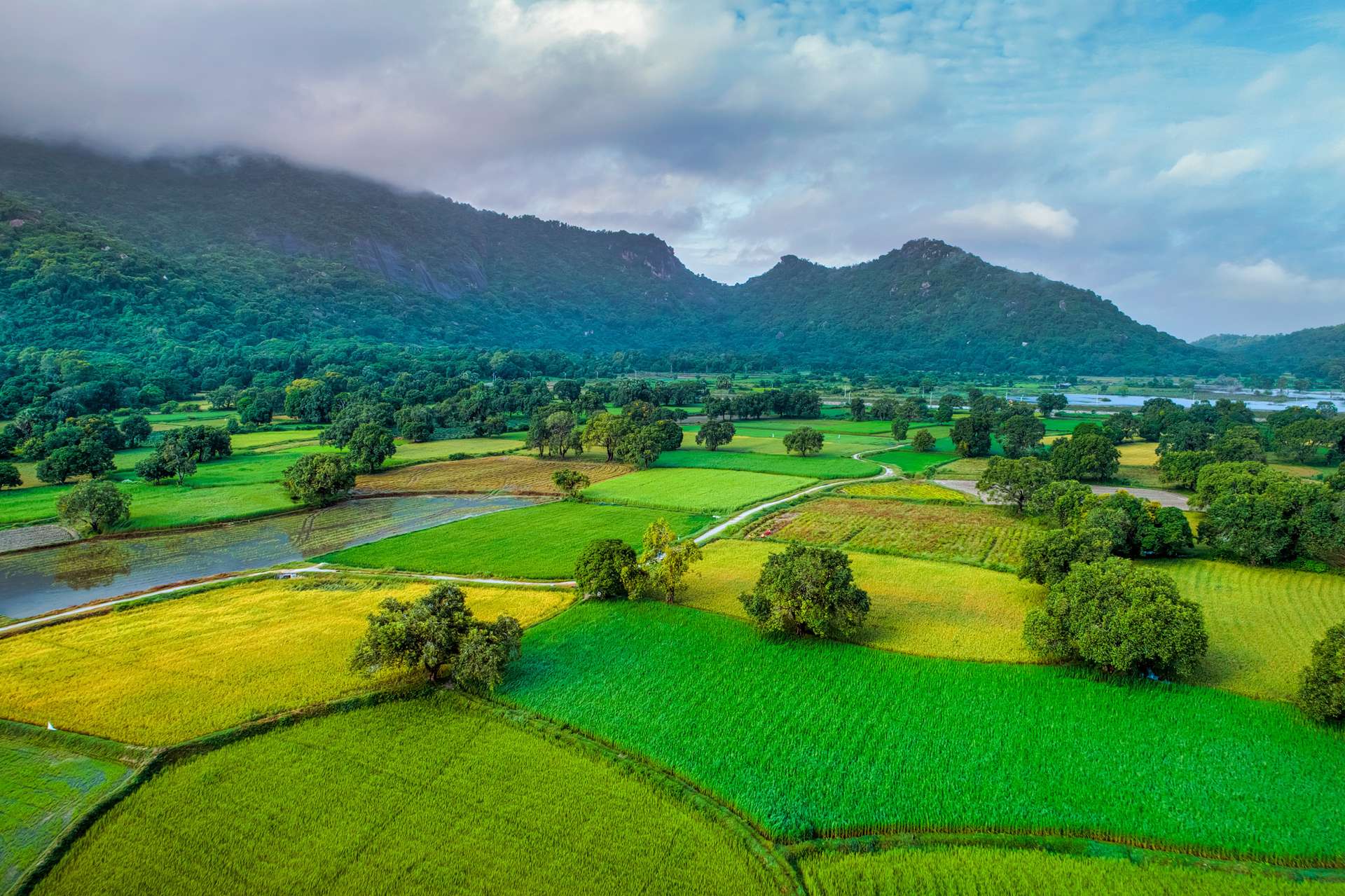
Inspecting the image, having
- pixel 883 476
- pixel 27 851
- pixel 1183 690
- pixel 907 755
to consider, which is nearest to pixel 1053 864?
pixel 907 755

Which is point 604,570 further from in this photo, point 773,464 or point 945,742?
point 773,464

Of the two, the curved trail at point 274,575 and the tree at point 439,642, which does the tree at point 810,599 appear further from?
the curved trail at point 274,575

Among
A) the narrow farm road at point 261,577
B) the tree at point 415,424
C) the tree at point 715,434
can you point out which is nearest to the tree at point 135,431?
the tree at point 415,424

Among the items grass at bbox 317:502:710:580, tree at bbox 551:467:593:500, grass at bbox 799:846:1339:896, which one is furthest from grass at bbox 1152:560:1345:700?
tree at bbox 551:467:593:500

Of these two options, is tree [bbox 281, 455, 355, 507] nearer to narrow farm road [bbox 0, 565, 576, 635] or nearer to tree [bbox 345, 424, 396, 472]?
tree [bbox 345, 424, 396, 472]

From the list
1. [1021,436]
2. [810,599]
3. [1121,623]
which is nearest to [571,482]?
[810,599]
